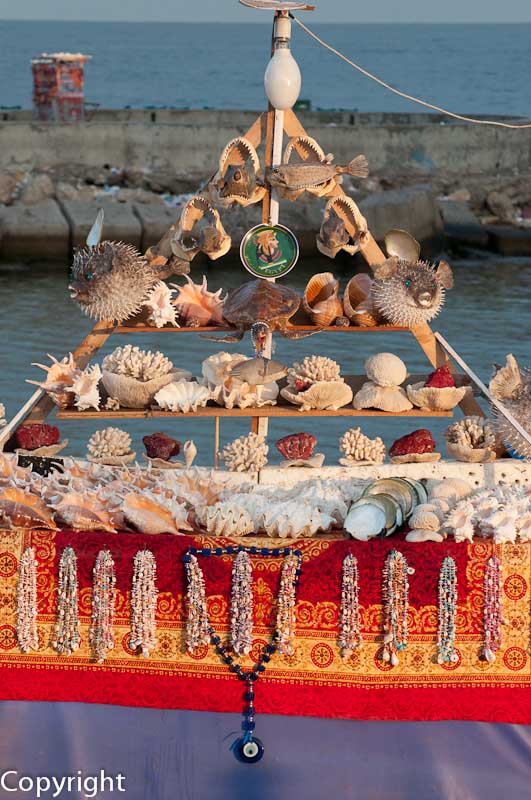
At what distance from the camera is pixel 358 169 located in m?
5.37

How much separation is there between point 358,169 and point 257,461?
121cm

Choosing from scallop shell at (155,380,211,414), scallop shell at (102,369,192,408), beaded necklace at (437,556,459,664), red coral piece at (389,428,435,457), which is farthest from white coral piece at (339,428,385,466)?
beaded necklace at (437,556,459,664)

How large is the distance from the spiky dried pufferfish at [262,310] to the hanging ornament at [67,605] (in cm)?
129

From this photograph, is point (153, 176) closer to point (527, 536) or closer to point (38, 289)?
point (38, 289)

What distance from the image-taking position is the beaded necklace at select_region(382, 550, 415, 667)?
14.0 ft

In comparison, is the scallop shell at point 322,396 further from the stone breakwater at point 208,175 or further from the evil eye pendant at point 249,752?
the stone breakwater at point 208,175

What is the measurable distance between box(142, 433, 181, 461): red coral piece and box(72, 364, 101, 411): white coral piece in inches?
9.2

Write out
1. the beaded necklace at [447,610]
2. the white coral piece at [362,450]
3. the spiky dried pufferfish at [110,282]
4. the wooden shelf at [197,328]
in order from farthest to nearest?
the wooden shelf at [197,328], the spiky dried pufferfish at [110,282], the white coral piece at [362,450], the beaded necklace at [447,610]

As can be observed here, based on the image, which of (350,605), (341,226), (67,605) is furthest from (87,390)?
(350,605)

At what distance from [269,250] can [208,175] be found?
17.0 metres

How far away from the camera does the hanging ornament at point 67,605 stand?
434 cm

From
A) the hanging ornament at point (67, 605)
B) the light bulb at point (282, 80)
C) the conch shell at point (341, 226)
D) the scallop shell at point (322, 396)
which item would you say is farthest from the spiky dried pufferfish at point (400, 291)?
the hanging ornament at point (67, 605)

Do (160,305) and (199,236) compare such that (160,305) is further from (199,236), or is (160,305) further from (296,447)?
(296,447)

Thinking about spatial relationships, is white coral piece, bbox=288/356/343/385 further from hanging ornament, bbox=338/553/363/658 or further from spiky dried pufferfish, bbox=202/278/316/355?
hanging ornament, bbox=338/553/363/658
